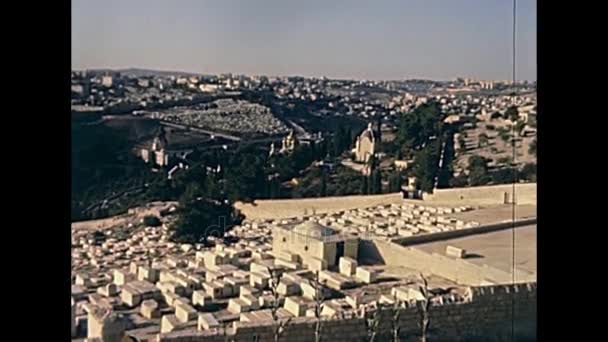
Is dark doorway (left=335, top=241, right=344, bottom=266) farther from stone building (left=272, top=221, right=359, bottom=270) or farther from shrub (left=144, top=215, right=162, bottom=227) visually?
shrub (left=144, top=215, right=162, bottom=227)

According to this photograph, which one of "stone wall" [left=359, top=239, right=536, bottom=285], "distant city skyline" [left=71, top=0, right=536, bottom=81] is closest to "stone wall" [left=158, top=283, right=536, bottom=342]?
"stone wall" [left=359, top=239, right=536, bottom=285]

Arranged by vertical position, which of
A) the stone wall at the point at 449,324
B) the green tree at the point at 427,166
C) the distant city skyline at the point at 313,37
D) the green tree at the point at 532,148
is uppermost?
the distant city skyline at the point at 313,37

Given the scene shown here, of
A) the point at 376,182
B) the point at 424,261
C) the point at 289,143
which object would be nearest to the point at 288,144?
the point at 289,143

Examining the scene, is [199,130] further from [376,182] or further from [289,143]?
[376,182]

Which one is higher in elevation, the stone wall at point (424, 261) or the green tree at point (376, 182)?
the green tree at point (376, 182)

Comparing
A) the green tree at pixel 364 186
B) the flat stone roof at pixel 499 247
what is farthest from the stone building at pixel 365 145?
the flat stone roof at pixel 499 247

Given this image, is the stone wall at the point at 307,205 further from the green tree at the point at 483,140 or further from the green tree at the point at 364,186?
the green tree at the point at 483,140
